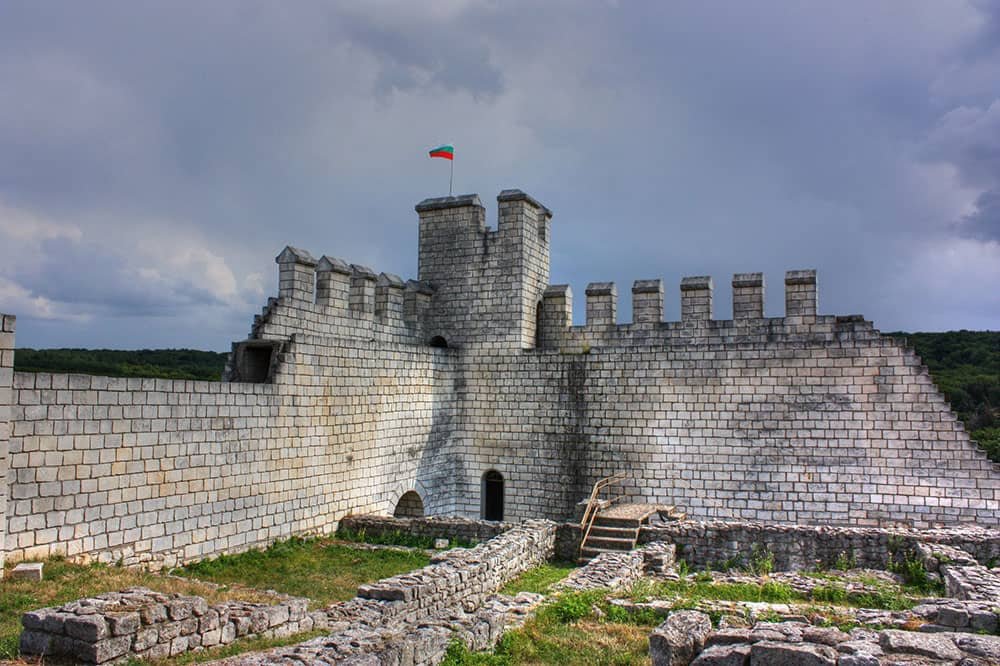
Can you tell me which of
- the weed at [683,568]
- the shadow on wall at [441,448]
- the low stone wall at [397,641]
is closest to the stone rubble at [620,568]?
the weed at [683,568]

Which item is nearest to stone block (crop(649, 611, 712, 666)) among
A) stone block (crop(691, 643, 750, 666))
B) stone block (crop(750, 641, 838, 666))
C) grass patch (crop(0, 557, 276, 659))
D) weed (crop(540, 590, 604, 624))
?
stone block (crop(691, 643, 750, 666))

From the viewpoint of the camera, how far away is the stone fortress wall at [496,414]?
10195 mm

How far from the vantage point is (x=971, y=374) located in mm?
35844

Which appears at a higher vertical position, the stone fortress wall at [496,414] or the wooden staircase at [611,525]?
the stone fortress wall at [496,414]

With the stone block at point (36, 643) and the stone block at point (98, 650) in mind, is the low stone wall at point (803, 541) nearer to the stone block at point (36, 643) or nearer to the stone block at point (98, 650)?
the stone block at point (98, 650)

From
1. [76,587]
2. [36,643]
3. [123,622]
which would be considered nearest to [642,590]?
[123,622]

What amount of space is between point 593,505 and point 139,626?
30.8ft

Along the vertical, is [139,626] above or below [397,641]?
above

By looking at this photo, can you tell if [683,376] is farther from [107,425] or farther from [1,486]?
[1,486]

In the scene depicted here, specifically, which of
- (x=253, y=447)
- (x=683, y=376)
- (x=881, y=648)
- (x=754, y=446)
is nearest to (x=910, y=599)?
(x=881, y=648)

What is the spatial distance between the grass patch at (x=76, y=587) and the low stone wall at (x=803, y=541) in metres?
7.00

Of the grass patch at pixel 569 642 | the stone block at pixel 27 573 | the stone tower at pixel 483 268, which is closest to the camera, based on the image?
the grass patch at pixel 569 642

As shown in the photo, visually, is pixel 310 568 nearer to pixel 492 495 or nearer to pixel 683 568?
pixel 683 568

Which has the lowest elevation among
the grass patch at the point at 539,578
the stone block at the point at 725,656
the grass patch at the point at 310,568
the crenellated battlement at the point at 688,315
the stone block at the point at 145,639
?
the grass patch at the point at 539,578
